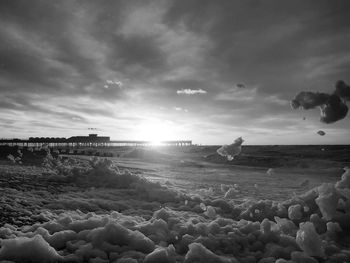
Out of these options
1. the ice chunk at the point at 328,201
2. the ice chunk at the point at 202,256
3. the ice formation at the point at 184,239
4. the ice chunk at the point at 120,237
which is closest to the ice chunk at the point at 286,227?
the ice formation at the point at 184,239

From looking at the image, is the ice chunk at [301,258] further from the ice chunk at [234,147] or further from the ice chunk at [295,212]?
the ice chunk at [234,147]

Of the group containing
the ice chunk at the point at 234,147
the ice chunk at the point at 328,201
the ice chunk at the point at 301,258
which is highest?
the ice chunk at the point at 234,147

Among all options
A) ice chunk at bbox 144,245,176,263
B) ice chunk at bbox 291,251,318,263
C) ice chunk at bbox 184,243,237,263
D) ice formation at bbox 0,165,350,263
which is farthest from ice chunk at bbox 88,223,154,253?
ice chunk at bbox 291,251,318,263

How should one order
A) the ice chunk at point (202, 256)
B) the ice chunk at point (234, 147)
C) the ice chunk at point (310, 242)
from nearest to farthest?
the ice chunk at point (202, 256) < the ice chunk at point (310, 242) < the ice chunk at point (234, 147)

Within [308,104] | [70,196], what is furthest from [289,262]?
[70,196]

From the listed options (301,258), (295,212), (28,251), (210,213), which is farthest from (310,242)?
(28,251)

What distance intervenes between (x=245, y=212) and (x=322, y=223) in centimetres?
192

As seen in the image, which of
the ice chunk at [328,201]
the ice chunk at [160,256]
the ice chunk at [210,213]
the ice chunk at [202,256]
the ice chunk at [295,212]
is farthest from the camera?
the ice chunk at [210,213]

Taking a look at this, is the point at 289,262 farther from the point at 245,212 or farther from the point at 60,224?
the point at 60,224

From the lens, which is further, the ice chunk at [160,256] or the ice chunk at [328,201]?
the ice chunk at [328,201]

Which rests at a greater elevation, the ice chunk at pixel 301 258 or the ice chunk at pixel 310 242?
the ice chunk at pixel 310 242

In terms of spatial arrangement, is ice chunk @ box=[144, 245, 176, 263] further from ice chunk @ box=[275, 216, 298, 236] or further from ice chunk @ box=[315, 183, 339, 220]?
ice chunk @ box=[315, 183, 339, 220]

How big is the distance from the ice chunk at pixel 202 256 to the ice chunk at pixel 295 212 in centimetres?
326

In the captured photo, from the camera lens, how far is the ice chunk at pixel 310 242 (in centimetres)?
491
